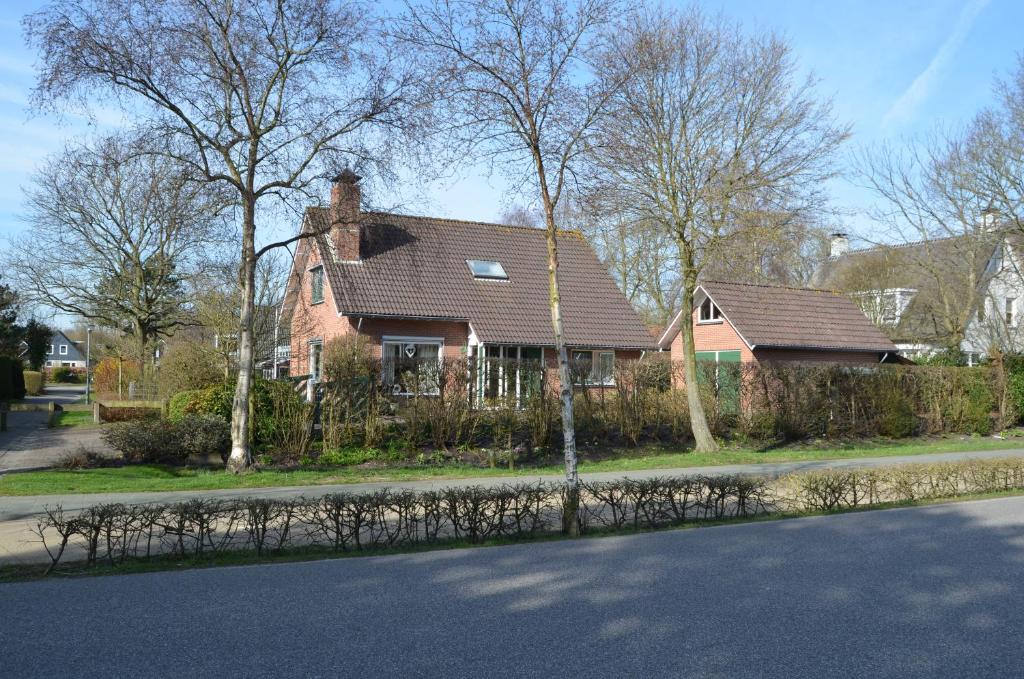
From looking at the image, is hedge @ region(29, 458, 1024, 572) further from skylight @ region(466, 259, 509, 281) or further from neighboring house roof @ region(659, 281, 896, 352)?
neighboring house roof @ region(659, 281, 896, 352)

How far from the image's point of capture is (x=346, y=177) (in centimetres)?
1614

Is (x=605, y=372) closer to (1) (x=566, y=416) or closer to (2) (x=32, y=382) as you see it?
(1) (x=566, y=416)

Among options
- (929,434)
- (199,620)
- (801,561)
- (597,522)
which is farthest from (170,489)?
Result: (929,434)

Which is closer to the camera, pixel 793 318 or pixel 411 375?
A: pixel 411 375

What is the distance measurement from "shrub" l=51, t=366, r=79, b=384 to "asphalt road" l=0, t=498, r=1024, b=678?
271 ft

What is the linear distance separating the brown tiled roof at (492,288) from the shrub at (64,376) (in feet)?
209

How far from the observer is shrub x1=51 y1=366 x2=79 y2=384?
266 feet

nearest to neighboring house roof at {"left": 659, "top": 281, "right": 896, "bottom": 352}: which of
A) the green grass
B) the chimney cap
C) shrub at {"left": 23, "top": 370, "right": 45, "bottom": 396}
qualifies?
the chimney cap

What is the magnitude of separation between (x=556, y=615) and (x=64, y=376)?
8619 cm

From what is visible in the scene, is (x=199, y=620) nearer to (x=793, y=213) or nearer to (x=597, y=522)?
(x=597, y=522)

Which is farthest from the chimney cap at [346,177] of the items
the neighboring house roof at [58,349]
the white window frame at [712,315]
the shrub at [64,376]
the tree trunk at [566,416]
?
the neighboring house roof at [58,349]

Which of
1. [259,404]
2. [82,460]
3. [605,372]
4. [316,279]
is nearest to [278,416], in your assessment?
[259,404]

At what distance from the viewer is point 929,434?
82.1ft

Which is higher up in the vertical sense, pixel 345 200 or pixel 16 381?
pixel 345 200
